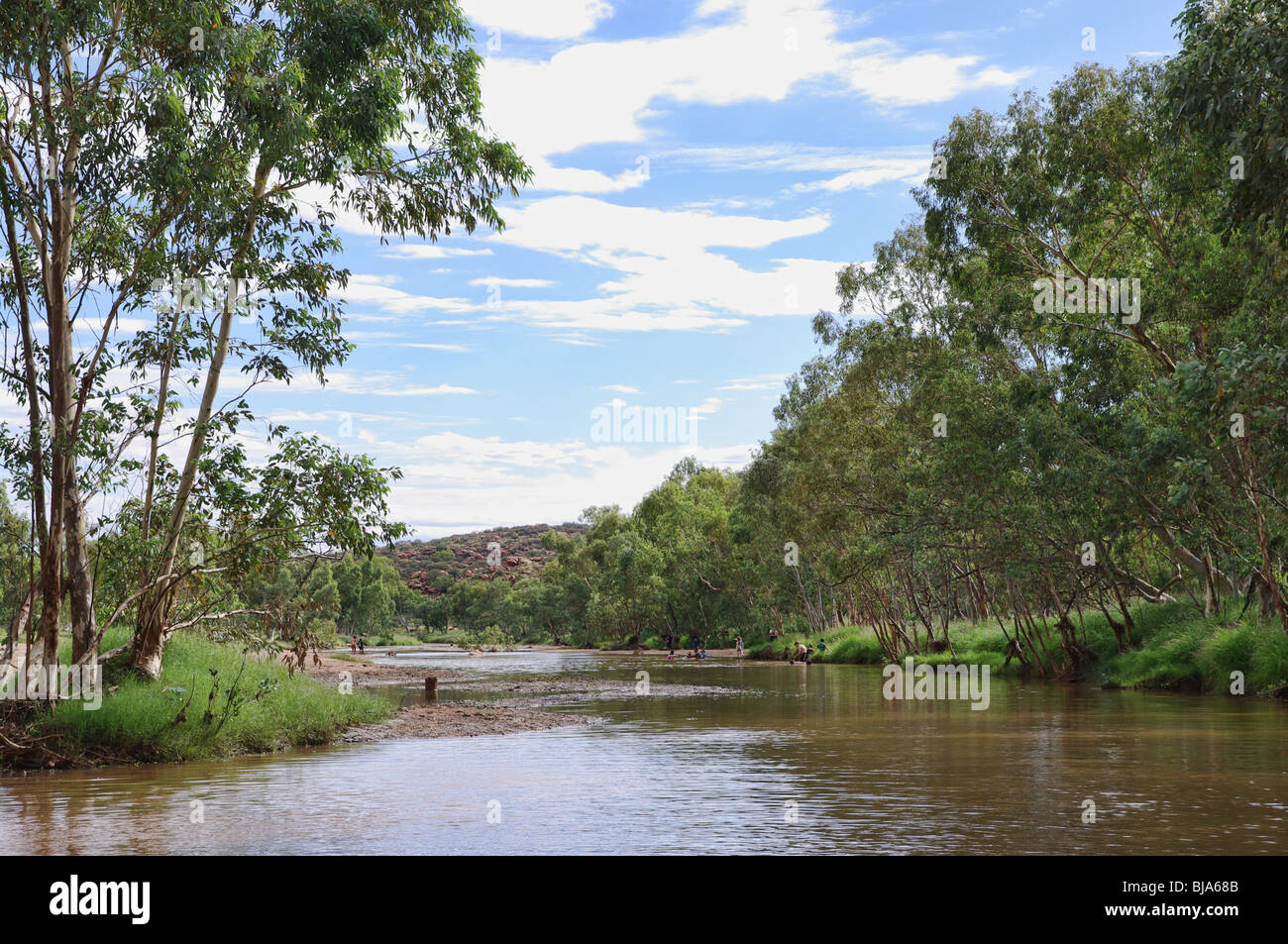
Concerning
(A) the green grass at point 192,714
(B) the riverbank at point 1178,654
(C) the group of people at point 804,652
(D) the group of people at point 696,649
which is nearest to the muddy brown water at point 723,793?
(A) the green grass at point 192,714

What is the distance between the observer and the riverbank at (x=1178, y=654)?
2759 cm

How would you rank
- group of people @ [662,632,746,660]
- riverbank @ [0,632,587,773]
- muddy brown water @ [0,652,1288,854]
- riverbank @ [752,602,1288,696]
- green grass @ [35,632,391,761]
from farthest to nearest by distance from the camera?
group of people @ [662,632,746,660] → riverbank @ [752,602,1288,696] → green grass @ [35,632,391,761] → riverbank @ [0,632,587,773] → muddy brown water @ [0,652,1288,854]

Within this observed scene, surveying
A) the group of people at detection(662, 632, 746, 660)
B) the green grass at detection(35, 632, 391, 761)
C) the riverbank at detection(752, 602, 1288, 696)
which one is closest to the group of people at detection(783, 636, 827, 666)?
the group of people at detection(662, 632, 746, 660)

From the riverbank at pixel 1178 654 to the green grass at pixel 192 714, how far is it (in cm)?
2172

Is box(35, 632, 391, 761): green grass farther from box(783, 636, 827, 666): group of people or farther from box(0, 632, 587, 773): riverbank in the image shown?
box(783, 636, 827, 666): group of people

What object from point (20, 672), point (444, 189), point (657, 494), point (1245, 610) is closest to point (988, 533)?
point (1245, 610)

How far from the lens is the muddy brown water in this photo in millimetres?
11156

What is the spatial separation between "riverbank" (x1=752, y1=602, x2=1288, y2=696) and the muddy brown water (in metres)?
3.93

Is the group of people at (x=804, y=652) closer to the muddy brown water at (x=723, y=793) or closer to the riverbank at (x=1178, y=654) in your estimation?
the riverbank at (x=1178, y=654)
